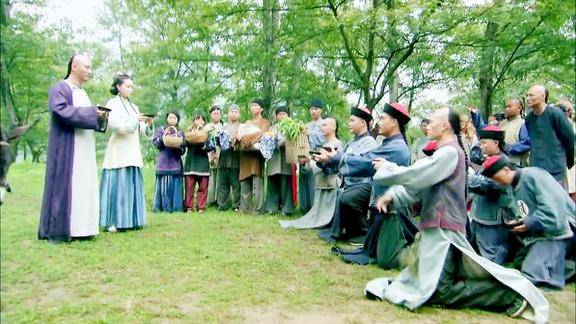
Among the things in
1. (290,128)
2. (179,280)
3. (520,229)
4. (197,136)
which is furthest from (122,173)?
(520,229)

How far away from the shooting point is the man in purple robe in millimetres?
4266

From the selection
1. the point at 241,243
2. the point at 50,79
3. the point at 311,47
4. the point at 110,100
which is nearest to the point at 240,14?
the point at 311,47

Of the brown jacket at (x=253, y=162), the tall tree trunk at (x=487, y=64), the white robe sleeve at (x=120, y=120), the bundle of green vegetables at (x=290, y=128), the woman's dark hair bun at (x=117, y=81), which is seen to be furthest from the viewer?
the brown jacket at (x=253, y=162)

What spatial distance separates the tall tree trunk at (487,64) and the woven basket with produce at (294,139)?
3.09 meters

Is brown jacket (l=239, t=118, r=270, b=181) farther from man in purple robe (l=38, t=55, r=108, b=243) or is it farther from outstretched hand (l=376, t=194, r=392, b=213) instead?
outstretched hand (l=376, t=194, r=392, b=213)

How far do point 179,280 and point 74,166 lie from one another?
1779 millimetres

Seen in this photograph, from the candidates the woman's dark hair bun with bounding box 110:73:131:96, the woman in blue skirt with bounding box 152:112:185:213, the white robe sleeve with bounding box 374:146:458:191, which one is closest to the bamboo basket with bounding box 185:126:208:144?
the woman in blue skirt with bounding box 152:112:185:213

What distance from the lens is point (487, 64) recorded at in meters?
7.29

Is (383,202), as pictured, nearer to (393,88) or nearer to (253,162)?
Result: (253,162)

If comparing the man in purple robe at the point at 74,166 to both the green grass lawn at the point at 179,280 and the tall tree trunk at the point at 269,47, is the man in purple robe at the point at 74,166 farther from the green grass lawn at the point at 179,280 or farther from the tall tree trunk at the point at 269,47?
the tall tree trunk at the point at 269,47

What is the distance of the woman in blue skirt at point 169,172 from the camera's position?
732 centimetres

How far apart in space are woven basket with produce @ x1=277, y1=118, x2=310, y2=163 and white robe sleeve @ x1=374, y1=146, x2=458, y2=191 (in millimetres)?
3557

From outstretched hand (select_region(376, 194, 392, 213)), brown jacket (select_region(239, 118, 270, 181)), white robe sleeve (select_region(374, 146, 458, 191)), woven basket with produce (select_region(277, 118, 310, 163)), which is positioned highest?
woven basket with produce (select_region(277, 118, 310, 163))

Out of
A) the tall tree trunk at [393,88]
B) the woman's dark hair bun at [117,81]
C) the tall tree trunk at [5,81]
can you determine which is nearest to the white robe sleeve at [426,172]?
the tall tree trunk at [5,81]
